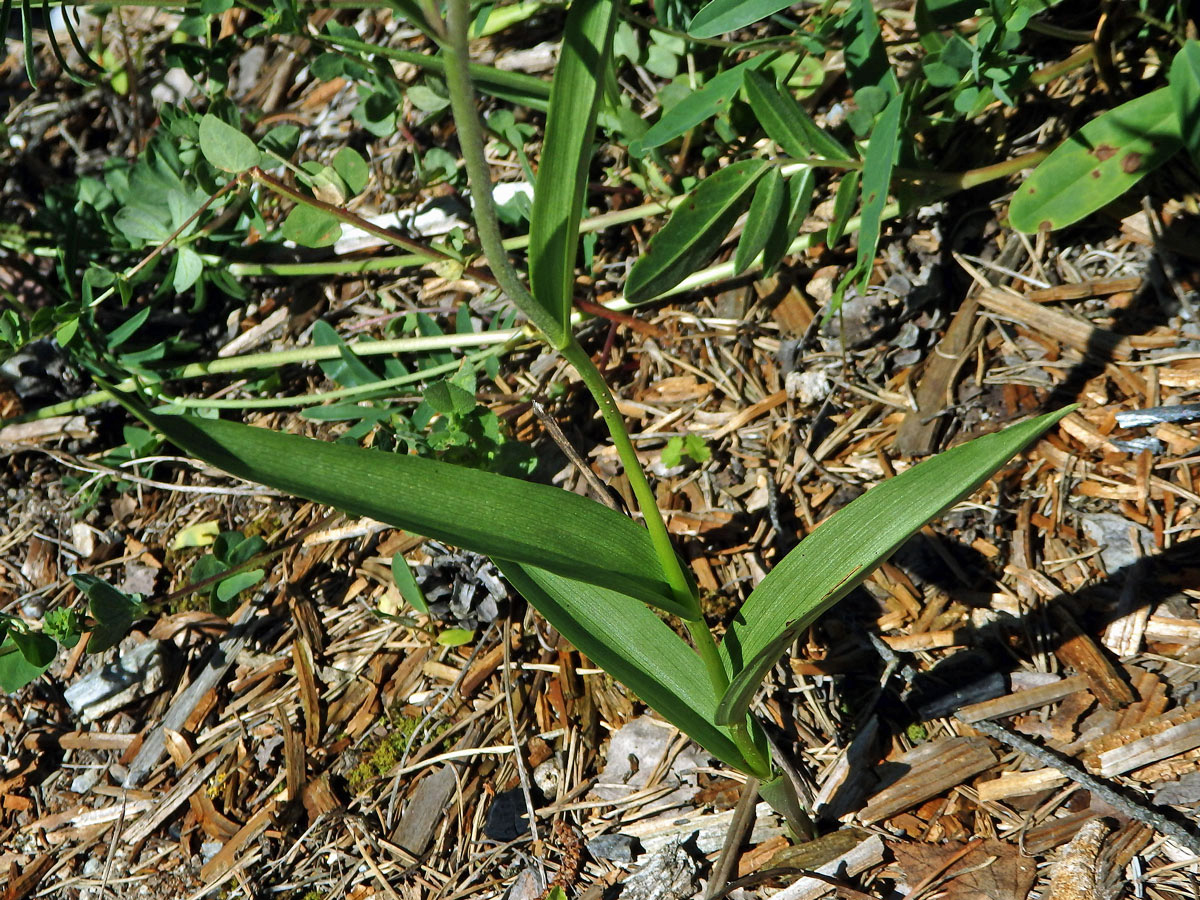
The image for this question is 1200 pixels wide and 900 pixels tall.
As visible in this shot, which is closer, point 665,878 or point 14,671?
point 665,878

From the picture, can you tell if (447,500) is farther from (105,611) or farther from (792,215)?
(105,611)

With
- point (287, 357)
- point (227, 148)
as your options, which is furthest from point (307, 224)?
point (287, 357)

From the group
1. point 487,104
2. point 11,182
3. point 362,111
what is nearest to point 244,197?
point 362,111

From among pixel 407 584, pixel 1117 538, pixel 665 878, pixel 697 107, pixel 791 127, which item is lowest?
pixel 665 878

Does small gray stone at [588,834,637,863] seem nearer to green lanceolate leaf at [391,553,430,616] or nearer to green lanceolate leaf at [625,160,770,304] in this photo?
green lanceolate leaf at [391,553,430,616]

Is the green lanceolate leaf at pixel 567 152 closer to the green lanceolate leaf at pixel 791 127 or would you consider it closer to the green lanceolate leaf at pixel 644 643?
the green lanceolate leaf at pixel 644 643

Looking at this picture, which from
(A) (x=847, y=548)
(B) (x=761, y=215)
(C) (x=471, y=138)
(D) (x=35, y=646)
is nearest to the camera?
(C) (x=471, y=138)

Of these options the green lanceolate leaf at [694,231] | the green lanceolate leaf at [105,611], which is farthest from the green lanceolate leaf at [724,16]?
the green lanceolate leaf at [105,611]
